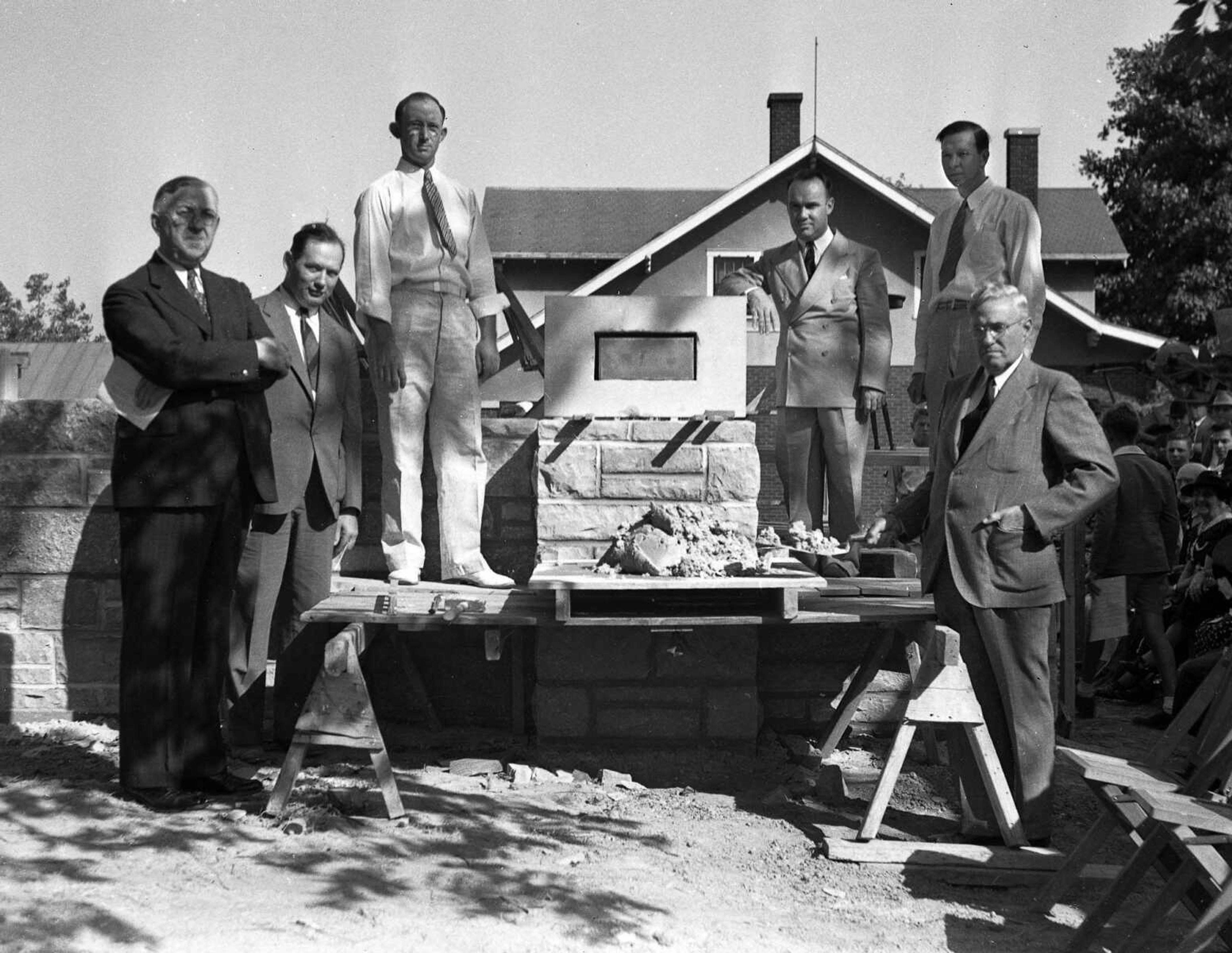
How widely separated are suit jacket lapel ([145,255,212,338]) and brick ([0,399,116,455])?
4.82 feet

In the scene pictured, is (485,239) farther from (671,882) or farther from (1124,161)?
(1124,161)

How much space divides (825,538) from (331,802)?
2.73 metres

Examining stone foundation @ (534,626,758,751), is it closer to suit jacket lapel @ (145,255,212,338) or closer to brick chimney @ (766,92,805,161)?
suit jacket lapel @ (145,255,212,338)

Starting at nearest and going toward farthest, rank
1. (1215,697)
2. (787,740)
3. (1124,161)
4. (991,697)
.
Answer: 1. (1215,697)
2. (991,697)
3. (787,740)
4. (1124,161)

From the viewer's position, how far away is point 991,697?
16.4ft

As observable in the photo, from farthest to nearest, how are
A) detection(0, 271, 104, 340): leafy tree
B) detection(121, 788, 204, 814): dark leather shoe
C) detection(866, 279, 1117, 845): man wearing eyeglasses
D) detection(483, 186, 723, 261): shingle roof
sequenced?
1. detection(0, 271, 104, 340): leafy tree
2. detection(483, 186, 723, 261): shingle roof
3. detection(121, 788, 204, 814): dark leather shoe
4. detection(866, 279, 1117, 845): man wearing eyeglasses

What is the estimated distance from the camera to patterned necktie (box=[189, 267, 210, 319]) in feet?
17.5

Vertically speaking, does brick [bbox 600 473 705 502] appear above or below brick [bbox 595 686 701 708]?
above

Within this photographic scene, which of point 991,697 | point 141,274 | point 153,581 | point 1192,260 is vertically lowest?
point 991,697

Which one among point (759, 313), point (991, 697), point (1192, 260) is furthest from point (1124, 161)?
point (991, 697)

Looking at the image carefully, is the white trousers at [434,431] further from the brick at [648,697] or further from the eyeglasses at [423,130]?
the brick at [648,697]

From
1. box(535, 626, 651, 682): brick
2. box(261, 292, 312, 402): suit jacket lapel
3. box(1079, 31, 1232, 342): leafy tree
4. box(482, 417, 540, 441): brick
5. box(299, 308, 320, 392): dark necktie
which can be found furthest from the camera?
box(1079, 31, 1232, 342): leafy tree

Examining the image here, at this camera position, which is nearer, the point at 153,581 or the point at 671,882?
the point at 671,882

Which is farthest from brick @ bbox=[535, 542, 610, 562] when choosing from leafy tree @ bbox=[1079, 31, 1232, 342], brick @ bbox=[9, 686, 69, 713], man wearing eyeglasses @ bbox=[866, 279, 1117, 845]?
leafy tree @ bbox=[1079, 31, 1232, 342]
